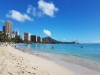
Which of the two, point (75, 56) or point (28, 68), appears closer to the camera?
point (28, 68)

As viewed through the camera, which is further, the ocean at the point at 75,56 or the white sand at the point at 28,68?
the ocean at the point at 75,56

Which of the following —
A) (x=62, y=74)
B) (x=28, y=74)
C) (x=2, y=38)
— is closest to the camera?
(x=28, y=74)

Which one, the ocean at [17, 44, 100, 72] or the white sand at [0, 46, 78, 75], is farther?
the ocean at [17, 44, 100, 72]

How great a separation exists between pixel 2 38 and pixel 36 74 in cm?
11827

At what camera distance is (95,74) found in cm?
1152

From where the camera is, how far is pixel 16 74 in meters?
9.06

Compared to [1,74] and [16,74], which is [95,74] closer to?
[16,74]

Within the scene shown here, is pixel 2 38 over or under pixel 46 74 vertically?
over

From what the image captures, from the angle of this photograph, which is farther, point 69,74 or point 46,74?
point 69,74

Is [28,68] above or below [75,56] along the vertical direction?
above

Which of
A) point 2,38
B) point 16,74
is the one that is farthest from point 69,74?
point 2,38

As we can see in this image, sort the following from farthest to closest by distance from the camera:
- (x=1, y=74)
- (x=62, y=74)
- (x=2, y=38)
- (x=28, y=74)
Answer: (x=2, y=38) < (x=62, y=74) < (x=28, y=74) < (x=1, y=74)

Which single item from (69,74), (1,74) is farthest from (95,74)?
(1,74)

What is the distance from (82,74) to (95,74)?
903 mm
